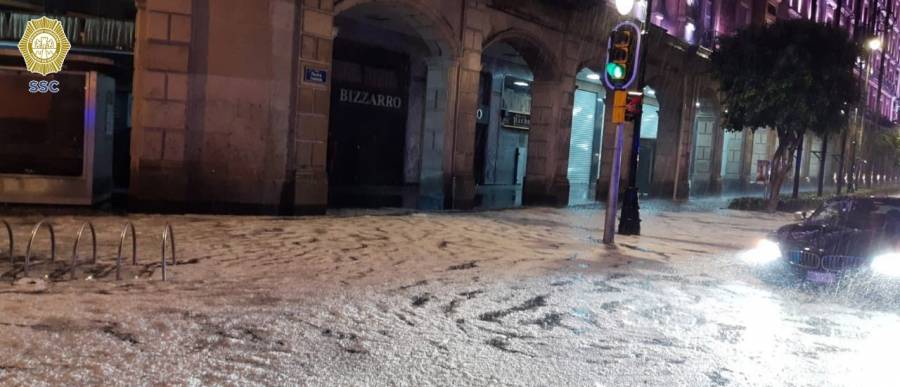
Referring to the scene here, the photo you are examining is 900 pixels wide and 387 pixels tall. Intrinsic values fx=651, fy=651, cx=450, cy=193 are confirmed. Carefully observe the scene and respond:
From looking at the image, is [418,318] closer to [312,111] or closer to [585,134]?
[312,111]

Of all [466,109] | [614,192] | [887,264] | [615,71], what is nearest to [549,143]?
[466,109]

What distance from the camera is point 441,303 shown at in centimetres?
654

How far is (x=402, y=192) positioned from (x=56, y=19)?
9.60 metres

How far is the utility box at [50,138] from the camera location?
38.4ft

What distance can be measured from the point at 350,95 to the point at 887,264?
46.8ft

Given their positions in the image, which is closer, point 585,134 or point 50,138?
point 50,138

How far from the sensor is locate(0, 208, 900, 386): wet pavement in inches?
178

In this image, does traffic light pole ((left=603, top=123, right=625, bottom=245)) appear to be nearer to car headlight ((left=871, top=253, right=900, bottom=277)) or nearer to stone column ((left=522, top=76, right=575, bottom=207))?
car headlight ((left=871, top=253, right=900, bottom=277))

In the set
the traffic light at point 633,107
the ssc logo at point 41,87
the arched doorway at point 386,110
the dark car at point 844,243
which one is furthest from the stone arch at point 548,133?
the ssc logo at point 41,87

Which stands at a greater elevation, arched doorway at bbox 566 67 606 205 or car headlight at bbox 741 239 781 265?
arched doorway at bbox 566 67 606 205

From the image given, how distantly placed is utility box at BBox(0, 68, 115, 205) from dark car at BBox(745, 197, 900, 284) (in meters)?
11.5

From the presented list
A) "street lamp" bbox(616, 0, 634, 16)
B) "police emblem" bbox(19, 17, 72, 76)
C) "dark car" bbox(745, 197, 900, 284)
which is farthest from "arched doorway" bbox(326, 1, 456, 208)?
"dark car" bbox(745, 197, 900, 284)

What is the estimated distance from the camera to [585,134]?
2648 centimetres

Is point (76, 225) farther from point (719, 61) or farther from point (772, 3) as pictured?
point (772, 3)
